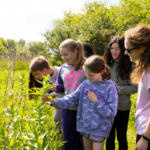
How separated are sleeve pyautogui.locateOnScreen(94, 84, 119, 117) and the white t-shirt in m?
0.35

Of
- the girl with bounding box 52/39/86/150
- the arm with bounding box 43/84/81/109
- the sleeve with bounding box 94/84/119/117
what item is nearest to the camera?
the sleeve with bounding box 94/84/119/117

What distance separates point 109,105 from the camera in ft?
6.07

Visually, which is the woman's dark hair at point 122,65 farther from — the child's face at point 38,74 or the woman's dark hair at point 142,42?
the child's face at point 38,74

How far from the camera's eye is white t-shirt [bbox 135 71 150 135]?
1.42m

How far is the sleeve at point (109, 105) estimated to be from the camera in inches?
71.5

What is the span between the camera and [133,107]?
5023mm

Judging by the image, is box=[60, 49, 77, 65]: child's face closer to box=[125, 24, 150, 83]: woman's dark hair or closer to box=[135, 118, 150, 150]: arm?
box=[125, 24, 150, 83]: woman's dark hair

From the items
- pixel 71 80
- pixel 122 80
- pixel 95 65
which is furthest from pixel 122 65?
pixel 71 80

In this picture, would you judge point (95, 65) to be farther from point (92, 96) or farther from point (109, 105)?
point (109, 105)

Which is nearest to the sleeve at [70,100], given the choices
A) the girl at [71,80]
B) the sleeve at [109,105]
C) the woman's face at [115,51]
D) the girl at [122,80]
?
the girl at [71,80]

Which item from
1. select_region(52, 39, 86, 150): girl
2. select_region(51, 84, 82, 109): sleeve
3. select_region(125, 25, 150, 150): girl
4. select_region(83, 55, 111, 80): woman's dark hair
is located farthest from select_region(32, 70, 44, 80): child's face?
select_region(125, 25, 150, 150): girl

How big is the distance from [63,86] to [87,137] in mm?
754

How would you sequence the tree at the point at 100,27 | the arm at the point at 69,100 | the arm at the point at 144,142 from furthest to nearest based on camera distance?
the tree at the point at 100,27, the arm at the point at 69,100, the arm at the point at 144,142

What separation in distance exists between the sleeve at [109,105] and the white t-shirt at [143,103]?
354 millimetres
